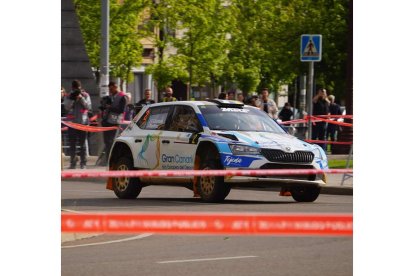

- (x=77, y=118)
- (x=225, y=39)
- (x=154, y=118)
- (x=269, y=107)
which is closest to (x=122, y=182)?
(x=154, y=118)

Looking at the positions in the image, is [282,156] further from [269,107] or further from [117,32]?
[117,32]

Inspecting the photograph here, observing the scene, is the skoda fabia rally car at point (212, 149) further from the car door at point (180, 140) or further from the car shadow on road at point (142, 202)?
the car shadow on road at point (142, 202)

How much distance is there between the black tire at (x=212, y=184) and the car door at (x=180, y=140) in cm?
24

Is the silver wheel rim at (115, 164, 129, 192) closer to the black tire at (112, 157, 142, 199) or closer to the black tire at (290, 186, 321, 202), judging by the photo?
the black tire at (112, 157, 142, 199)

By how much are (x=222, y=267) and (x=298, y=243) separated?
246 centimetres

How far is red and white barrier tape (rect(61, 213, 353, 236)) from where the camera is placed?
26.2ft

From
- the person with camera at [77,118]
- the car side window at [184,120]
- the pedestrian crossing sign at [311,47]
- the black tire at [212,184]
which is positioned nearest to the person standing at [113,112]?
the person with camera at [77,118]

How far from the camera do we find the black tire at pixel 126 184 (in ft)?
66.8

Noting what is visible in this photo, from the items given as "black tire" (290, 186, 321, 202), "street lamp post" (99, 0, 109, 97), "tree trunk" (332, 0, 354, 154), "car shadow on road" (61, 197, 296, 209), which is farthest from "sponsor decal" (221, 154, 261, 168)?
"street lamp post" (99, 0, 109, 97)
